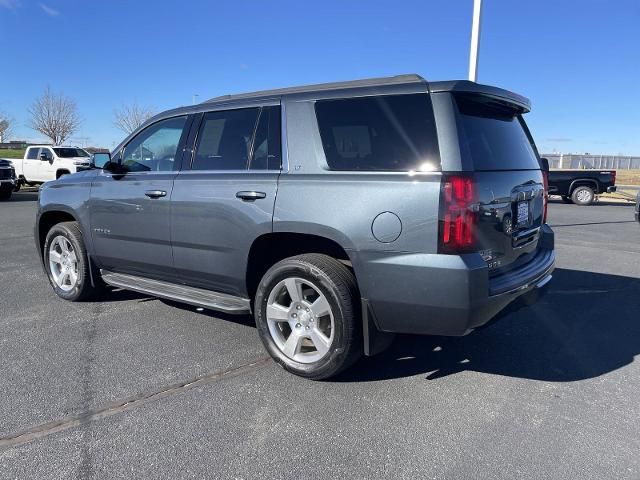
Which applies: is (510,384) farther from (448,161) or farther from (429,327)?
(448,161)

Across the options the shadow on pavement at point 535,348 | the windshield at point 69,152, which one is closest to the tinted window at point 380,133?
the shadow on pavement at point 535,348

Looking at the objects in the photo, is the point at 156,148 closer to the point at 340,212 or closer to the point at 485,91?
the point at 340,212

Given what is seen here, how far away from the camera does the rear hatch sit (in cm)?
296

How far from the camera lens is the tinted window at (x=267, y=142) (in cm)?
361

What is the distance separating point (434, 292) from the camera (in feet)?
9.44

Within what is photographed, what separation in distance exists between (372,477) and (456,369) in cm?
146

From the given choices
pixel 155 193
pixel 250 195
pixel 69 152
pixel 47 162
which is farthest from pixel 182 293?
pixel 69 152

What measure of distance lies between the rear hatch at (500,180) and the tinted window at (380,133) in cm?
20

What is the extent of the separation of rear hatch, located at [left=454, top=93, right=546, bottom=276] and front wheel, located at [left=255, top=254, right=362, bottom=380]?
88 centimetres

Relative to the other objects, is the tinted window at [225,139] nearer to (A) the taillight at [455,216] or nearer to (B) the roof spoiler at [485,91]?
(B) the roof spoiler at [485,91]

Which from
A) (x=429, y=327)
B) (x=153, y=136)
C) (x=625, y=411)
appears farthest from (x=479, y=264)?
(x=153, y=136)

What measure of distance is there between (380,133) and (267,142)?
915mm

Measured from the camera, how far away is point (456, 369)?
143 inches

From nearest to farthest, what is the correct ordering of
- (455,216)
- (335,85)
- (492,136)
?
1. (455,216)
2. (492,136)
3. (335,85)
